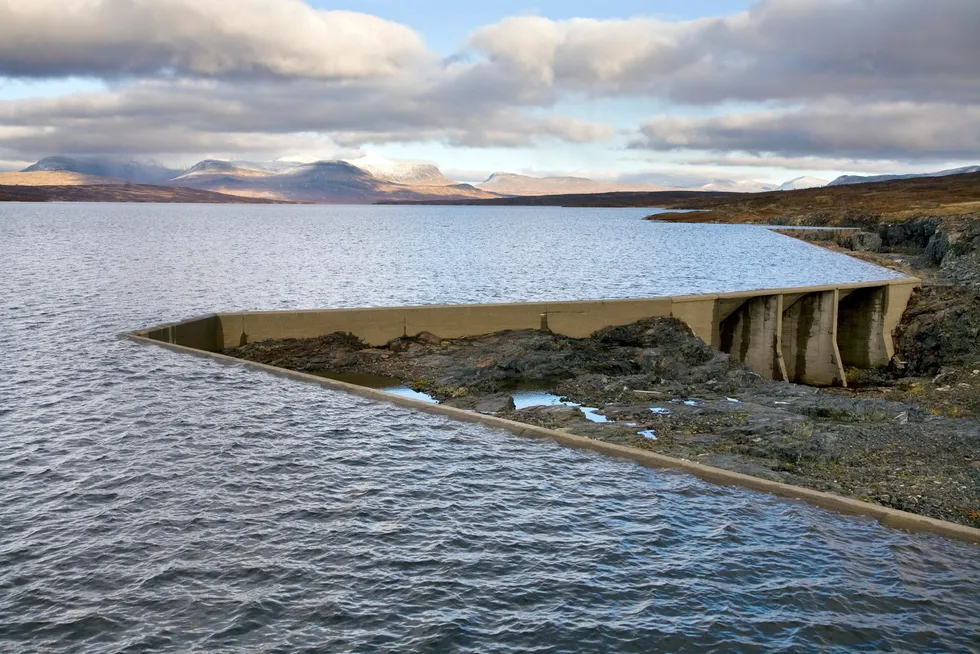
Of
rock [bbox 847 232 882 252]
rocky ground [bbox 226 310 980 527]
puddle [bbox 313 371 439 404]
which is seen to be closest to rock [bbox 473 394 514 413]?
rocky ground [bbox 226 310 980 527]

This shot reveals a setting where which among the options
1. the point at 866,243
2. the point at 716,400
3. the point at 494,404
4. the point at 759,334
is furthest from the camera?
the point at 866,243

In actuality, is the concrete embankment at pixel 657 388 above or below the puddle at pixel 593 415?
above

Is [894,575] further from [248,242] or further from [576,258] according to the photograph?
[248,242]

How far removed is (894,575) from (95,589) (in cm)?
1397

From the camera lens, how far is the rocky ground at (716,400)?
20.0 m

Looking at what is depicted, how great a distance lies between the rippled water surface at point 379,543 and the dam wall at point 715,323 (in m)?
6.43

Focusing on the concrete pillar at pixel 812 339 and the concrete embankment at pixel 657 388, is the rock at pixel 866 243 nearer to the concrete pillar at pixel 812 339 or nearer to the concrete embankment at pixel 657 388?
the concrete embankment at pixel 657 388

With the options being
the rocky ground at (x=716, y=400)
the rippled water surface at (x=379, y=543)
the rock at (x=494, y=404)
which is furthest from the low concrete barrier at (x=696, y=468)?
the rock at (x=494, y=404)

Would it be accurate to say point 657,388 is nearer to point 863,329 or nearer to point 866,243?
point 863,329

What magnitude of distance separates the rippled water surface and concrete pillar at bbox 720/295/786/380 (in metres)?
22.1

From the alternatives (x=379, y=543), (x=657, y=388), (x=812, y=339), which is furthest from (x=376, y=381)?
(x=812, y=339)

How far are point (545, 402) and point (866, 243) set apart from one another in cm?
8574

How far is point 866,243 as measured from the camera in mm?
100125

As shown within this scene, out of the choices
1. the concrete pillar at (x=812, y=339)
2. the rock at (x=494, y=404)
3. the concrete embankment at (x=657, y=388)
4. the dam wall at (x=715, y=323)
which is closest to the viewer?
the concrete embankment at (x=657, y=388)
